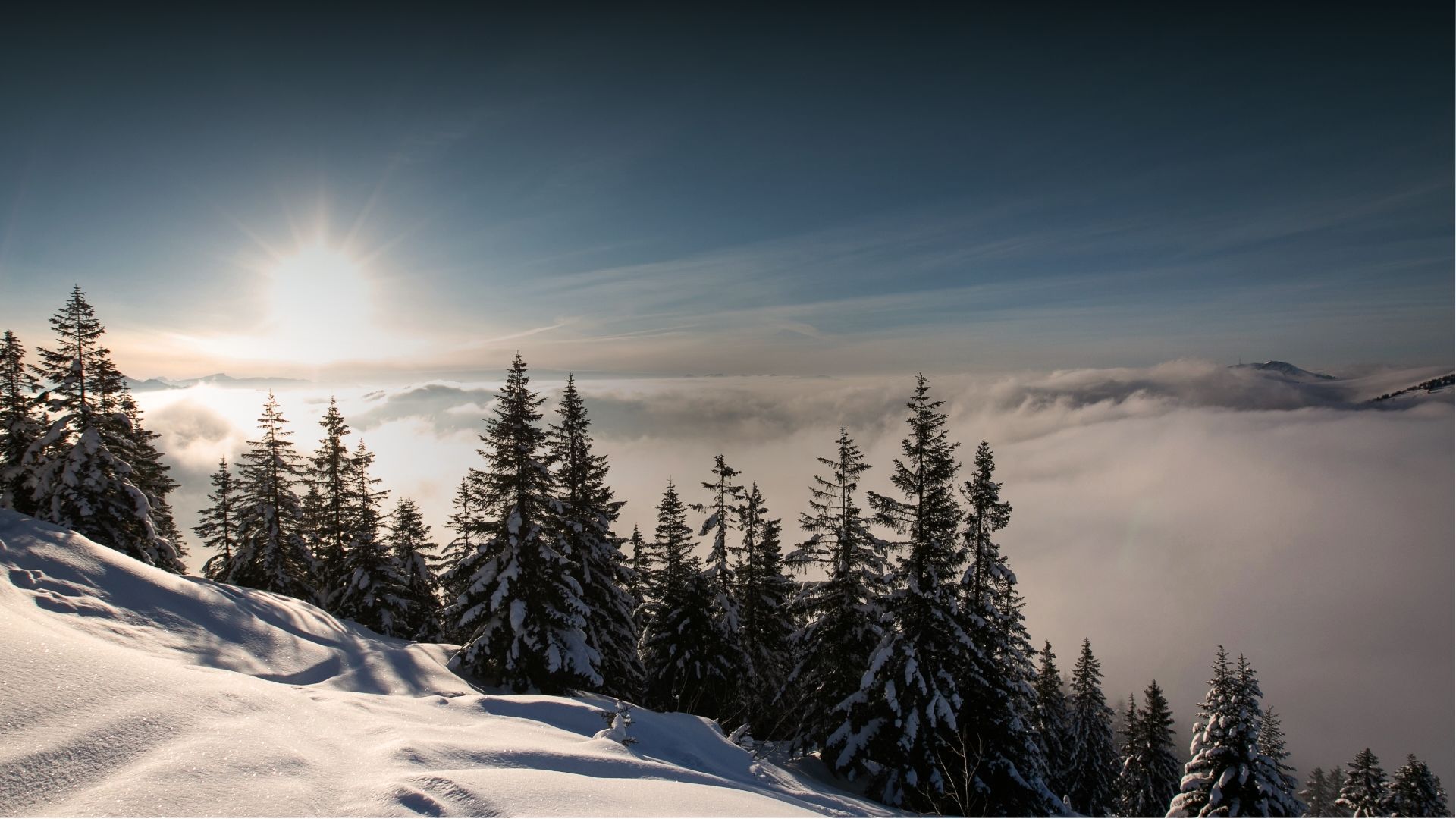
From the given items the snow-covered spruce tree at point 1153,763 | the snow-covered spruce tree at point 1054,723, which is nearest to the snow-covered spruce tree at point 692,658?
the snow-covered spruce tree at point 1054,723

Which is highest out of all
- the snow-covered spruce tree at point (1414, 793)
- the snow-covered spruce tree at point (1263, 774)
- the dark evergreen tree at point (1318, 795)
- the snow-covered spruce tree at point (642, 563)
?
the snow-covered spruce tree at point (642, 563)

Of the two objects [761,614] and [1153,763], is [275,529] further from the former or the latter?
[1153,763]

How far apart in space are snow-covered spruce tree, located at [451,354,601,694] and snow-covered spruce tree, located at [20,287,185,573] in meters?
14.2

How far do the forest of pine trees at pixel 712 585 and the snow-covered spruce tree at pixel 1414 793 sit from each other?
16cm

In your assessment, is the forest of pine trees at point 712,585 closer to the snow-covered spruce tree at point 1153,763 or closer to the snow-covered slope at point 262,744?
the snow-covered spruce tree at point 1153,763

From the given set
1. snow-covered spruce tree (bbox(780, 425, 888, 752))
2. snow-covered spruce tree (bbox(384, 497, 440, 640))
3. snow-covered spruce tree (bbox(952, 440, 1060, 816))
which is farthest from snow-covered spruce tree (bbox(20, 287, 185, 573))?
snow-covered spruce tree (bbox(952, 440, 1060, 816))

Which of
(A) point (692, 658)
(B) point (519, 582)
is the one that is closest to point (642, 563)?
(A) point (692, 658)

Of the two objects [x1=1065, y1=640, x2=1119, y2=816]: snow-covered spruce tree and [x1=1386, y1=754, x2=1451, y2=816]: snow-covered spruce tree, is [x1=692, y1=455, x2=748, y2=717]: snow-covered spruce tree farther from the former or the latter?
[x1=1386, y1=754, x2=1451, y2=816]: snow-covered spruce tree

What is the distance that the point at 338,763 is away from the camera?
5.54m

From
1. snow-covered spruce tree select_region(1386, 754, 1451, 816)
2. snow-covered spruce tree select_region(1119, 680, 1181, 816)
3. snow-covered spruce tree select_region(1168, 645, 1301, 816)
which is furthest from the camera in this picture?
snow-covered spruce tree select_region(1119, 680, 1181, 816)

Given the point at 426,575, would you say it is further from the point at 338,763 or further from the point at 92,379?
the point at 338,763

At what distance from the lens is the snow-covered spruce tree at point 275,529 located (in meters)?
27.8

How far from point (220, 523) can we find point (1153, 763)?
5939 centimetres

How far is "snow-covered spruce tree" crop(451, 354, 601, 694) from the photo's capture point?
760 inches
